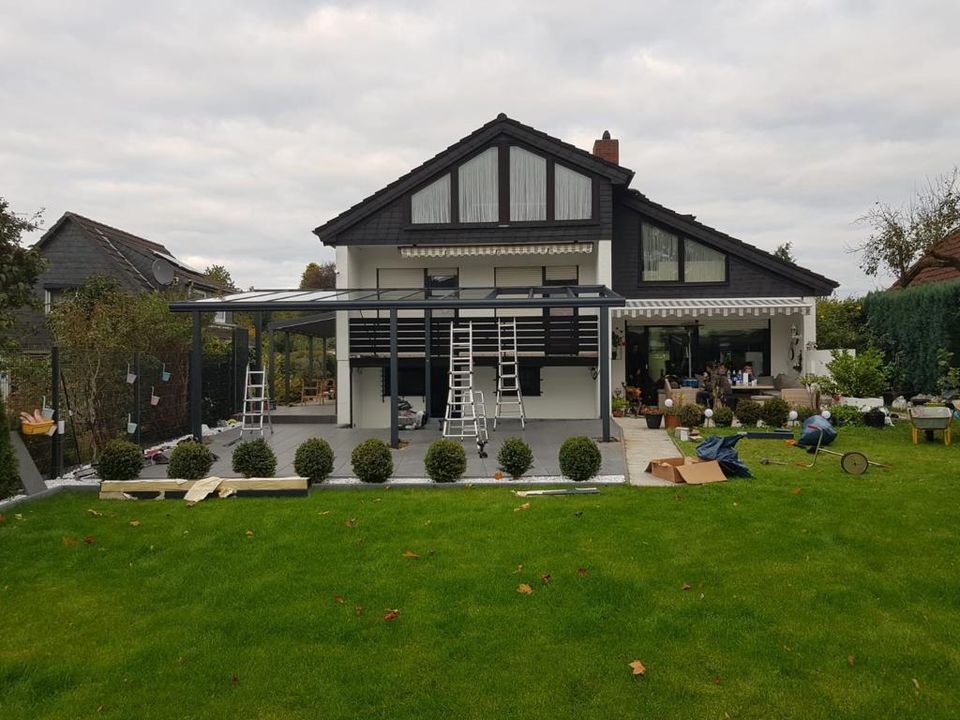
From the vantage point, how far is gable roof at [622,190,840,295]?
17.5 metres

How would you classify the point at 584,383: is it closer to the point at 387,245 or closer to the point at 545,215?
the point at 545,215

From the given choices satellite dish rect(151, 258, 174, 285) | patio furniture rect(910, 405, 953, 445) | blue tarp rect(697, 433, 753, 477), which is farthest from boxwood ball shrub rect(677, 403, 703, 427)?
satellite dish rect(151, 258, 174, 285)

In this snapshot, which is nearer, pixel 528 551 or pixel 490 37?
pixel 528 551

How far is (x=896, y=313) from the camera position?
62.7 feet

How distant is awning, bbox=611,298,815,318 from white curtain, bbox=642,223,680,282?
4.03 ft

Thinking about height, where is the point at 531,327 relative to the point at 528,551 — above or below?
above

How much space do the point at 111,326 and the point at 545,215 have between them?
1094 centimetres

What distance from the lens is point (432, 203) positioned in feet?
56.1

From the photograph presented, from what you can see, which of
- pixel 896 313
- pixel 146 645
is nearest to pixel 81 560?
pixel 146 645

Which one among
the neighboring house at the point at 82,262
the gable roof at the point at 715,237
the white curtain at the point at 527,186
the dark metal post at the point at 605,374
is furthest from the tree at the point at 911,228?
the neighboring house at the point at 82,262

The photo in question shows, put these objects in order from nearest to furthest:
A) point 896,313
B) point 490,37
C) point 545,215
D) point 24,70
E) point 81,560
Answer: point 81,560 < point 490,37 < point 24,70 < point 545,215 < point 896,313

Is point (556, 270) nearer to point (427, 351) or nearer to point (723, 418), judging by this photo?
point (427, 351)

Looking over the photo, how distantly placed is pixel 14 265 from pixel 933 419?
1842 cm

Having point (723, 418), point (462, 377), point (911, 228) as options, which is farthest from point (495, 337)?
point (911, 228)
